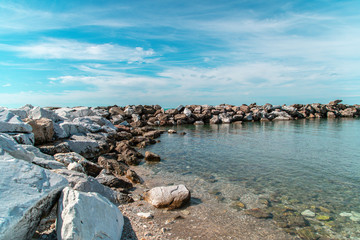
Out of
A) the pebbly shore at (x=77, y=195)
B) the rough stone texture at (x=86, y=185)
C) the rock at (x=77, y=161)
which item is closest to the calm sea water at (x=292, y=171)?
the pebbly shore at (x=77, y=195)

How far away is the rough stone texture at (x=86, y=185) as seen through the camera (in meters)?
5.82

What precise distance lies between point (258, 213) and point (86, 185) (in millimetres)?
5499

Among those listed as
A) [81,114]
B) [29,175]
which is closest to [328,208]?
[29,175]

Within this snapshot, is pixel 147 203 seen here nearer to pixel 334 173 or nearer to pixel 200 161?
pixel 200 161

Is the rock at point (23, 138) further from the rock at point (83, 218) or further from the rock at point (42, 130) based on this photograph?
the rock at point (83, 218)

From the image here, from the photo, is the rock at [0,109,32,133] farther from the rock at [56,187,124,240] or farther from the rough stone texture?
the rock at [56,187,124,240]

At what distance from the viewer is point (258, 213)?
6.91 meters

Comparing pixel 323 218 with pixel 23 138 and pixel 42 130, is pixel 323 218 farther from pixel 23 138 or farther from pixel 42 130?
pixel 42 130

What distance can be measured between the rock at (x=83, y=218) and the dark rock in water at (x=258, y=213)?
175 inches

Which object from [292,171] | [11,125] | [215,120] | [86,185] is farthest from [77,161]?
[215,120]

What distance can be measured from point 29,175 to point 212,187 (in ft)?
23.1

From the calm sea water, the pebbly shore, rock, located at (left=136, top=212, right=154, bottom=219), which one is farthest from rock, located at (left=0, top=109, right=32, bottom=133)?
the calm sea water

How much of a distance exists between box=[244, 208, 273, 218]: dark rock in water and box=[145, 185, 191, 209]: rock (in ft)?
7.00

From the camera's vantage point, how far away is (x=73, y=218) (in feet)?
11.8
